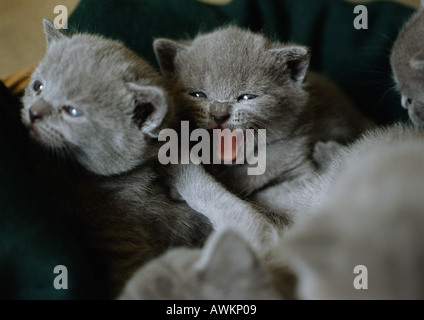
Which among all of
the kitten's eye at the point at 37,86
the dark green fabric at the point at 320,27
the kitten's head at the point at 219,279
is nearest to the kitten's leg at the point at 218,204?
the kitten's head at the point at 219,279

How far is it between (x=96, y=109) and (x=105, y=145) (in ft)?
0.28

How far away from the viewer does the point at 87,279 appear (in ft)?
3.30

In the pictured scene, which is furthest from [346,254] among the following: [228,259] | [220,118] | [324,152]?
[324,152]

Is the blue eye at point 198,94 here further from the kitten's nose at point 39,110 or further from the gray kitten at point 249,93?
the kitten's nose at point 39,110

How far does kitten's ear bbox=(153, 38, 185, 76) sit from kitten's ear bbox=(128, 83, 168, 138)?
0.35m

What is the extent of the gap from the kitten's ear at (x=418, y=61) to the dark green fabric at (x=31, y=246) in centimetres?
109

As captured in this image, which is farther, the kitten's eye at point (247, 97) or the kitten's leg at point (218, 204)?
the kitten's eye at point (247, 97)

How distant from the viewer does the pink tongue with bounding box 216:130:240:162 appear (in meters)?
1.34

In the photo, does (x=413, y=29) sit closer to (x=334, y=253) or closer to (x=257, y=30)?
(x=257, y=30)

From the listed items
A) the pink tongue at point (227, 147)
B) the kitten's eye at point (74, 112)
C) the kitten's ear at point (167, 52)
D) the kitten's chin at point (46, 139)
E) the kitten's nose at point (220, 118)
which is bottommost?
the kitten's chin at point (46, 139)

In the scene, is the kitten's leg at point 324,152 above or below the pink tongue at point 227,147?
above

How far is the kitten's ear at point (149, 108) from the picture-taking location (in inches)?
42.8

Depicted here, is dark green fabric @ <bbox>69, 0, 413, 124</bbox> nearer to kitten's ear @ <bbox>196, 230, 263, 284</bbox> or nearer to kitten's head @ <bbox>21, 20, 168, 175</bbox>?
kitten's head @ <bbox>21, 20, 168, 175</bbox>

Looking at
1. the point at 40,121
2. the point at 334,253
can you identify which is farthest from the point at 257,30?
the point at 334,253
